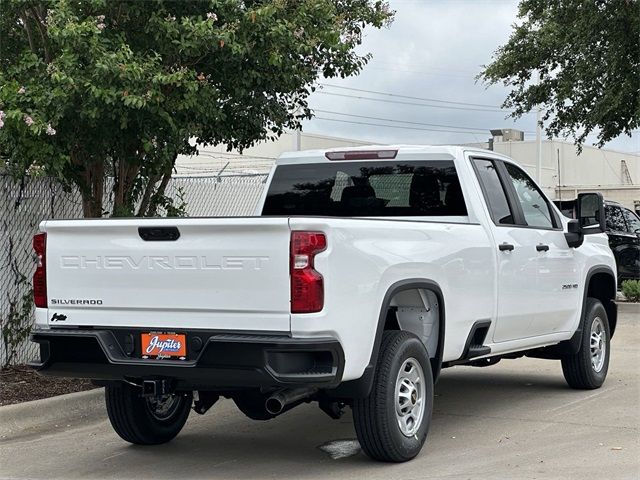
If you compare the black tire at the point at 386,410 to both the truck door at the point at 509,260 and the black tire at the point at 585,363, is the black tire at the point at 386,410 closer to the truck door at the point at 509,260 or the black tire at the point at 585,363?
the truck door at the point at 509,260

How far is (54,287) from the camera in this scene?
6359 mm

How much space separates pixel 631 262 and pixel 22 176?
1377 cm

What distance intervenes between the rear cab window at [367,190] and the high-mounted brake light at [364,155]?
0.04 meters

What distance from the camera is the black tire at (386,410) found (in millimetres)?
6215

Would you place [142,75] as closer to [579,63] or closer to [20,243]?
[20,243]

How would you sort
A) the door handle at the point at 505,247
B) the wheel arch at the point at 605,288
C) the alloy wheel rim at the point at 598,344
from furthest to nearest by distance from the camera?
1. the wheel arch at the point at 605,288
2. the alloy wheel rim at the point at 598,344
3. the door handle at the point at 505,247

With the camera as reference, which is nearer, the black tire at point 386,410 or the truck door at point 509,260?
the black tire at point 386,410

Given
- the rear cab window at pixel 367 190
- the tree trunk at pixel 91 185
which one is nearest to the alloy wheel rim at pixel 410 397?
the rear cab window at pixel 367 190

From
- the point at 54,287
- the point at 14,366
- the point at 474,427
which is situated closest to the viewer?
the point at 54,287

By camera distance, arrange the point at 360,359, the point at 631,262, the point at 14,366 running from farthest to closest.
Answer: the point at 631,262
the point at 14,366
the point at 360,359

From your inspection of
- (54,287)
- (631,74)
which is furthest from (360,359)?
(631,74)

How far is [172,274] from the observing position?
598cm

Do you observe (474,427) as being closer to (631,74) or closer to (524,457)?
(524,457)

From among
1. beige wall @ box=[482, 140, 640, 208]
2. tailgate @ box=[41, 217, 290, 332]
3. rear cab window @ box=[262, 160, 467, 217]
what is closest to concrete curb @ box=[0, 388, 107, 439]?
tailgate @ box=[41, 217, 290, 332]
